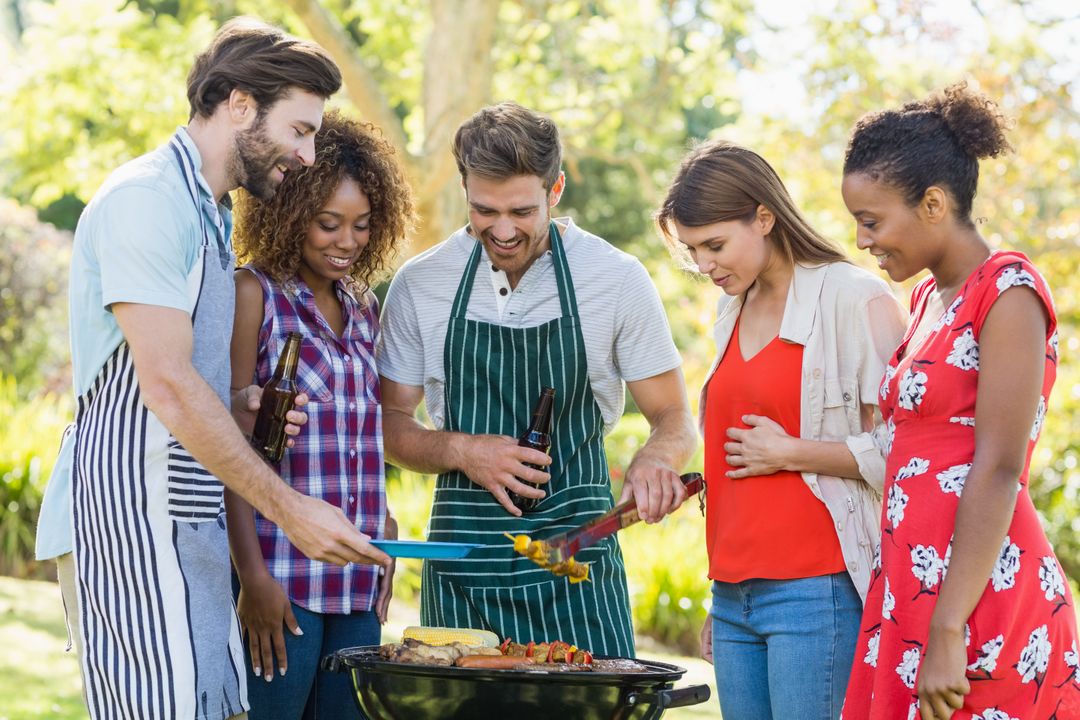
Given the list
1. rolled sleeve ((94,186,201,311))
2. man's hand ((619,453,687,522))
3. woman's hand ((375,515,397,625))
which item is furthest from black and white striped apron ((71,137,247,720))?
man's hand ((619,453,687,522))

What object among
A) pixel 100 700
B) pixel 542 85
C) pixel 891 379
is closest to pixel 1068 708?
pixel 891 379

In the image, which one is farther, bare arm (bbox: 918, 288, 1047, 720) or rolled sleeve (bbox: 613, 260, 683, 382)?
rolled sleeve (bbox: 613, 260, 683, 382)

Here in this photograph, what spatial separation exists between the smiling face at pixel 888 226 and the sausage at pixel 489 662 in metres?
1.12

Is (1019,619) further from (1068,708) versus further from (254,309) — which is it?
(254,309)

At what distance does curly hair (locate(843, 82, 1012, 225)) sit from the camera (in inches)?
98.9

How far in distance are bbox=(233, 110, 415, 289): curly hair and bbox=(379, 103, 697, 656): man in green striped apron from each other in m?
0.14

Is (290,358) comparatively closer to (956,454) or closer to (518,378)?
(518,378)

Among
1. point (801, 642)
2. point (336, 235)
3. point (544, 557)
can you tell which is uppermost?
point (336, 235)

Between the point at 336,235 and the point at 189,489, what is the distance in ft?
2.56

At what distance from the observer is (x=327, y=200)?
117 inches

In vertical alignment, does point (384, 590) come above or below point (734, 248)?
below

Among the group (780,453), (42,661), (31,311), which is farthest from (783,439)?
(31,311)

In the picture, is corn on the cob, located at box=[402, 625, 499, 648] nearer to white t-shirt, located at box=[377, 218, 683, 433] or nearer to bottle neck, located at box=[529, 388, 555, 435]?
bottle neck, located at box=[529, 388, 555, 435]

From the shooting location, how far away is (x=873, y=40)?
10.0 meters
